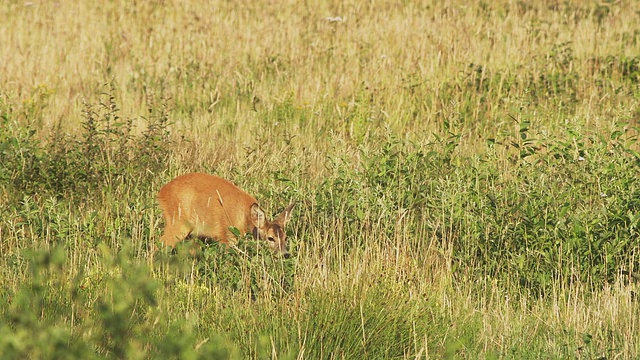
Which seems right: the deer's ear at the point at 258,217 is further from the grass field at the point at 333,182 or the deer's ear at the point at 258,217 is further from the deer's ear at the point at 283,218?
the grass field at the point at 333,182

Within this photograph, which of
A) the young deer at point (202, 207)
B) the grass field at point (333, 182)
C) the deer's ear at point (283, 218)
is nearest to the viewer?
the grass field at point (333, 182)

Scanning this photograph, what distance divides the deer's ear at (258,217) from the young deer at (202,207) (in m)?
0.10

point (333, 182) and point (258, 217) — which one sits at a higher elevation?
point (333, 182)

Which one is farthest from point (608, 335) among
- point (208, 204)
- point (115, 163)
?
point (115, 163)

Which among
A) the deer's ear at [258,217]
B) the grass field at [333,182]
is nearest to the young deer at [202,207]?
the deer's ear at [258,217]

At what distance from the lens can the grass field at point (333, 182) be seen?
15.5 ft

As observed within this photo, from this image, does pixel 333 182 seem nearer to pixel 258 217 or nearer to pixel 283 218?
pixel 283 218

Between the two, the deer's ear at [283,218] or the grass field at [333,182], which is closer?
the grass field at [333,182]

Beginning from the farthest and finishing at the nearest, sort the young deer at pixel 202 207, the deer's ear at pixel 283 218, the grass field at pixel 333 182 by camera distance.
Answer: the young deer at pixel 202 207, the deer's ear at pixel 283 218, the grass field at pixel 333 182

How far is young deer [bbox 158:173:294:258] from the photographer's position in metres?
6.96

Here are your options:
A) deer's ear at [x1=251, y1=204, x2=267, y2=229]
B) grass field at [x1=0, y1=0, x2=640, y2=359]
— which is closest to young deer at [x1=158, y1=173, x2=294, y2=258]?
deer's ear at [x1=251, y1=204, x2=267, y2=229]

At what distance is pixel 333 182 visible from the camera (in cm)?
697

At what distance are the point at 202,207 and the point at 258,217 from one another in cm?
57

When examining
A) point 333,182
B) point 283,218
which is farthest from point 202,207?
point 333,182
